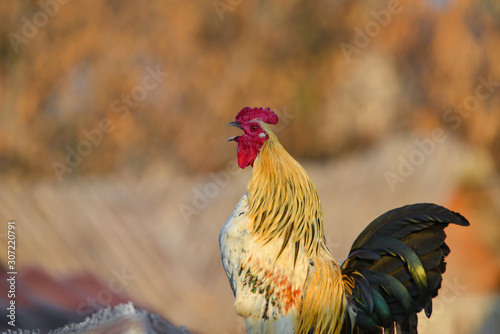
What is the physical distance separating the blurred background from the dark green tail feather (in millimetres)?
1786

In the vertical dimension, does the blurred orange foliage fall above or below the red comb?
above

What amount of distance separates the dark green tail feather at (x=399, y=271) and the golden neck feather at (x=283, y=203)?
247mm

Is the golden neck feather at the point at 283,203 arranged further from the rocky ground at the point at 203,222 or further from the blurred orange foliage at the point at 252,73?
the blurred orange foliage at the point at 252,73

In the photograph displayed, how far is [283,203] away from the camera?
254cm

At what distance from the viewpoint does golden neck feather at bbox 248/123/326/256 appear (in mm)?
2521

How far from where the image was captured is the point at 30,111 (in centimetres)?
431

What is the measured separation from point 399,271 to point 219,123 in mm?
2373

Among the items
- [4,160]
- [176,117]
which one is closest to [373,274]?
[176,117]

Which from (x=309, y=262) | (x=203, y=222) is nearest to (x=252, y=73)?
(x=203, y=222)

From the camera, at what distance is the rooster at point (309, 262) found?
244cm

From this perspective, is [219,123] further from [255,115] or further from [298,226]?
[298,226]

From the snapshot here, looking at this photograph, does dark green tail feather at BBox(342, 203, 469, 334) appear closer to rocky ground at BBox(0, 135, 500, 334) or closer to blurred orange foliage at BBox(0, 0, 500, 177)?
rocky ground at BBox(0, 135, 500, 334)

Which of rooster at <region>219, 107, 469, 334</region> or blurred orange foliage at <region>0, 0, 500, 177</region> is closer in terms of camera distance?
rooster at <region>219, 107, 469, 334</region>

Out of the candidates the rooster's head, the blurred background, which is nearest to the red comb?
the rooster's head
